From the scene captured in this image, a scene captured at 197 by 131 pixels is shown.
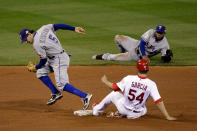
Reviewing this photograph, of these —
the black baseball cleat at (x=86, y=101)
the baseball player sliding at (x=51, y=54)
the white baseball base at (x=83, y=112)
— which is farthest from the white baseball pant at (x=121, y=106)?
the baseball player sliding at (x=51, y=54)

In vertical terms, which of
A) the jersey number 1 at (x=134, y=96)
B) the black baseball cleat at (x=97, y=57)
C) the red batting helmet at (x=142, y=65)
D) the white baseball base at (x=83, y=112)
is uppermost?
the red batting helmet at (x=142, y=65)

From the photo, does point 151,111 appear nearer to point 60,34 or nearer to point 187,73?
point 187,73

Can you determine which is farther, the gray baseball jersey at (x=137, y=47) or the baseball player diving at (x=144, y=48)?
the gray baseball jersey at (x=137, y=47)

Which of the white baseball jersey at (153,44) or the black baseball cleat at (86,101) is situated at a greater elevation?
the white baseball jersey at (153,44)

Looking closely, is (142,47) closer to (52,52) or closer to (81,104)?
(81,104)

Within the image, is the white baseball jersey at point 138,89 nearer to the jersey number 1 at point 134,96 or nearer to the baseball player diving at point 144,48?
the jersey number 1 at point 134,96

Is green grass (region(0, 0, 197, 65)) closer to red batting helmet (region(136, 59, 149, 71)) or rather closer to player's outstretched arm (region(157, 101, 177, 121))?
player's outstretched arm (region(157, 101, 177, 121))

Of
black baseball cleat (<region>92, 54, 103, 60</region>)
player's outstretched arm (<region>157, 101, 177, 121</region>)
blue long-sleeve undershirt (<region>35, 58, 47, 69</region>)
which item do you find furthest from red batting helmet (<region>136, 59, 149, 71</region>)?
black baseball cleat (<region>92, 54, 103, 60</region>)

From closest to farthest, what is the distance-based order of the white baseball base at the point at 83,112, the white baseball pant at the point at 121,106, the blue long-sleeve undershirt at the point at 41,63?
1. the white baseball pant at the point at 121,106
2. the white baseball base at the point at 83,112
3. the blue long-sleeve undershirt at the point at 41,63
